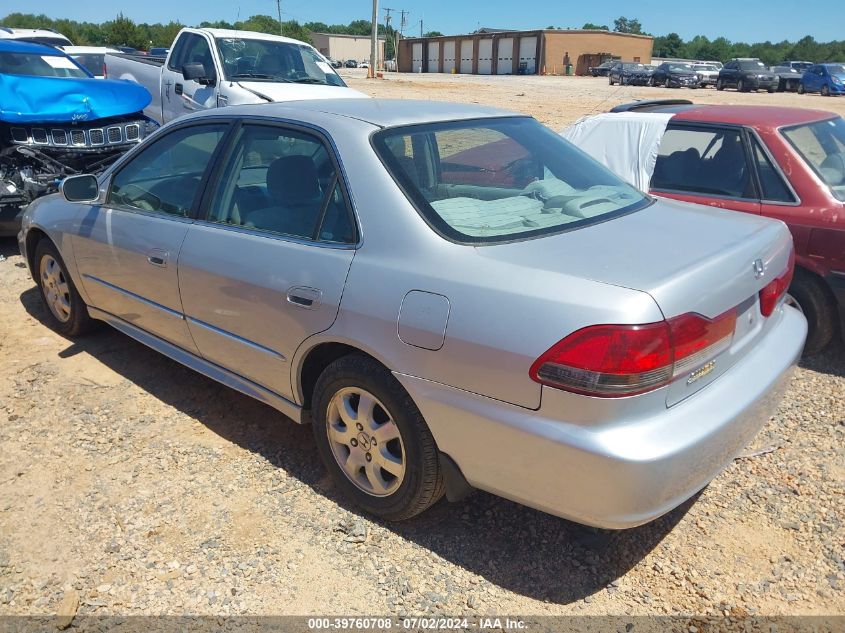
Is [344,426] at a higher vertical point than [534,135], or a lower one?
lower

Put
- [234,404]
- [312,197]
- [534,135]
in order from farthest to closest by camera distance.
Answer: [234,404], [534,135], [312,197]

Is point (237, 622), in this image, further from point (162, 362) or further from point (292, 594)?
point (162, 362)

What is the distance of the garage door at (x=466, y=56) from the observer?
7238 cm

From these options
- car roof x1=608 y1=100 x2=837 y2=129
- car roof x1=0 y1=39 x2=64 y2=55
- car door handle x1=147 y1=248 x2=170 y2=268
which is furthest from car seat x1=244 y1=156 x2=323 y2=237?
car roof x1=0 y1=39 x2=64 y2=55

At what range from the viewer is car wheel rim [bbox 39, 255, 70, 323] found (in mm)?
4793

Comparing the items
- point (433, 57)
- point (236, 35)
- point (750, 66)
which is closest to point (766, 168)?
point (236, 35)

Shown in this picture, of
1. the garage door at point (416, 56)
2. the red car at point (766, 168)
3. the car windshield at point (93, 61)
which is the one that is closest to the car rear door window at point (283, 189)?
the red car at point (766, 168)

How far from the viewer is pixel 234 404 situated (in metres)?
4.08

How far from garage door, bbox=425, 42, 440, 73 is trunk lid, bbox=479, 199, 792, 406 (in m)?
78.0

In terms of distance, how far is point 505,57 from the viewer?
6881 centimetres

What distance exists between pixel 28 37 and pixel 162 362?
47.8 ft

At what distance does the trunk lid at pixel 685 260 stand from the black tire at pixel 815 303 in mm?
1552

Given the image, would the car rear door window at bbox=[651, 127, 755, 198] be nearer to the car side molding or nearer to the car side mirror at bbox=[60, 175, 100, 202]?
the car side molding

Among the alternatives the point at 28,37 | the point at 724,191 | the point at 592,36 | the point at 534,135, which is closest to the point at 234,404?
the point at 534,135
